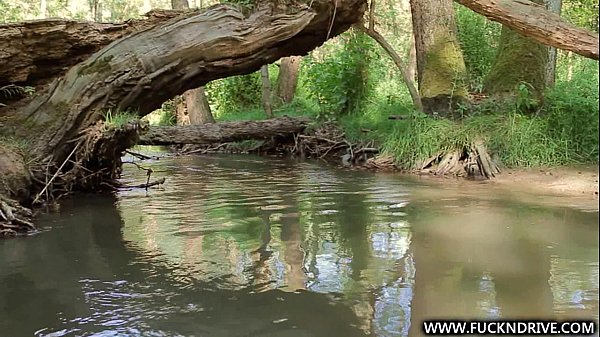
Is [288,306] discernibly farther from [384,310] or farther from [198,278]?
[198,278]

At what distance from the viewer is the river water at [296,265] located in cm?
260

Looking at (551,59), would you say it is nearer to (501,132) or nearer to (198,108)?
(501,132)

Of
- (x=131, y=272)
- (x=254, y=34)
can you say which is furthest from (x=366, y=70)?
(x=131, y=272)

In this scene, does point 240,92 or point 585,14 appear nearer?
point 585,14

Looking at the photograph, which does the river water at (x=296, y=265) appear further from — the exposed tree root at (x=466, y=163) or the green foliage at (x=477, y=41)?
the green foliage at (x=477, y=41)

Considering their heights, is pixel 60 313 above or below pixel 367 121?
below

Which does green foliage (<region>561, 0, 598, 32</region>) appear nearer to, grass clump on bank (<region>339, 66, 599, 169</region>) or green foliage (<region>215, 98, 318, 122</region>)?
grass clump on bank (<region>339, 66, 599, 169</region>)

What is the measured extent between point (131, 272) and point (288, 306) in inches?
44.4

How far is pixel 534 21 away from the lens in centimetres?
489

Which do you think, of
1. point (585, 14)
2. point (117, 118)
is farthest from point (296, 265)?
point (585, 14)

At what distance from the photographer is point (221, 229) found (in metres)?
4.61

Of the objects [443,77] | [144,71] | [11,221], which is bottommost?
[11,221]

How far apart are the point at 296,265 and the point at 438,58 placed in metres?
6.37

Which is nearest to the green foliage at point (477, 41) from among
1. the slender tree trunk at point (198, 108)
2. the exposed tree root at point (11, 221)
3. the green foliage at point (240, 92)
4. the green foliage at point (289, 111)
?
the green foliage at point (289, 111)
